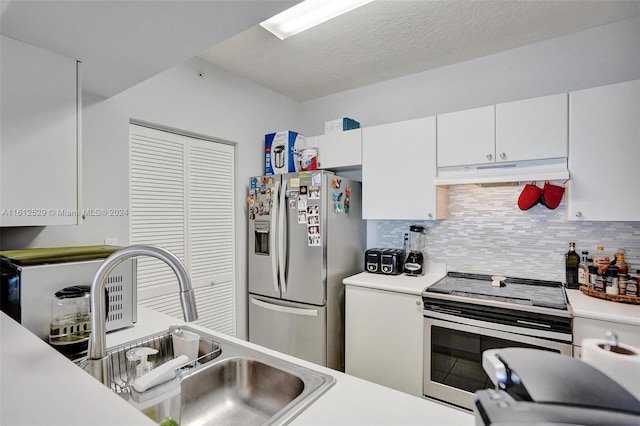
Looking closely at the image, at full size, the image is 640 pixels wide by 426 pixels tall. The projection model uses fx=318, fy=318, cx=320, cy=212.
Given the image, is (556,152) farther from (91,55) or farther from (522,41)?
(91,55)

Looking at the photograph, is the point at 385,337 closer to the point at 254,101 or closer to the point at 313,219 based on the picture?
the point at 313,219

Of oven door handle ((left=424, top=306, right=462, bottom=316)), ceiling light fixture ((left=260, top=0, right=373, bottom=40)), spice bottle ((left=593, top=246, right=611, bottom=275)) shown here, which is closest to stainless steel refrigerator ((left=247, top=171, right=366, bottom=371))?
oven door handle ((left=424, top=306, right=462, bottom=316))

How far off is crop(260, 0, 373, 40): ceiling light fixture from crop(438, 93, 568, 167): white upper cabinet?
102cm

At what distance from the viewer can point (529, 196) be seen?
2127mm

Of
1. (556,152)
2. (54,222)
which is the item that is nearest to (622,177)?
(556,152)

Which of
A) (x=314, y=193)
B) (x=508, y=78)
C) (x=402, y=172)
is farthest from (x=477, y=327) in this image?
(x=508, y=78)

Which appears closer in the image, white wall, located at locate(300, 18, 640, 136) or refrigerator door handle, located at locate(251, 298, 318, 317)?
white wall, located at locate(300, 18, 640, 136)

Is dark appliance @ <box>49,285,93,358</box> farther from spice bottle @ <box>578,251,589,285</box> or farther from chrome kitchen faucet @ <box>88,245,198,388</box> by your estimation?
spice bottle @ <box>578,251,589,285</box>

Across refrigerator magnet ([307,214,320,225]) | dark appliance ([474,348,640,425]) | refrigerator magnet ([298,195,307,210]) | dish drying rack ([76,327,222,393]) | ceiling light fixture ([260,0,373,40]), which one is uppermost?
ceiling light fixture ([260,0,373,40])

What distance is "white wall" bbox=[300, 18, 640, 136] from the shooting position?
2.08 meters

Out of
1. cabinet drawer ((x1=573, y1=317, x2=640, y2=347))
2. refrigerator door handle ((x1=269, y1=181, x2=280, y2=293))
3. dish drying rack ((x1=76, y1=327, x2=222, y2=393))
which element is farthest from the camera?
refrigerator door handle ((x1=269, y1=181, x2=280, y2=293))

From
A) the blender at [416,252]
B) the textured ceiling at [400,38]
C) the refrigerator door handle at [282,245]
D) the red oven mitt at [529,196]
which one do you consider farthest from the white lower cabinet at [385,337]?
the textured ceiling at [400,38]

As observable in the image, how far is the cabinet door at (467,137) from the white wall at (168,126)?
5.37 ft

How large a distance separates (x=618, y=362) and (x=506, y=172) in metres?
1.85
